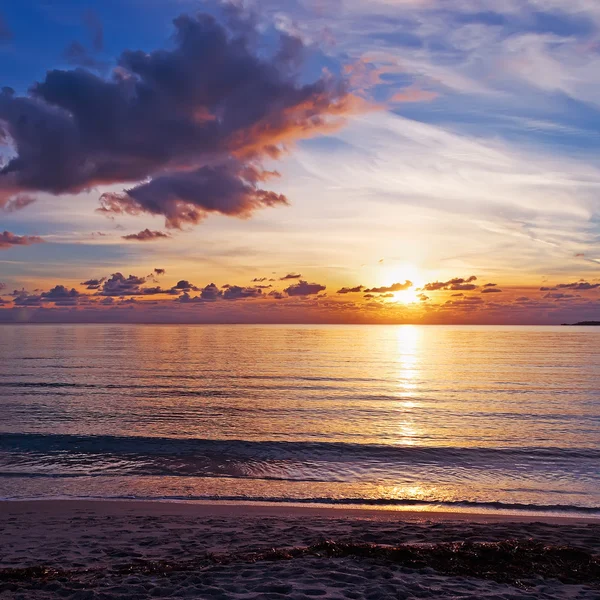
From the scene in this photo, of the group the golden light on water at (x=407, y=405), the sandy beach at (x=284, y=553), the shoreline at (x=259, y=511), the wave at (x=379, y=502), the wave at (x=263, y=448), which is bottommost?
the golden light on water at (x=407, y=405)

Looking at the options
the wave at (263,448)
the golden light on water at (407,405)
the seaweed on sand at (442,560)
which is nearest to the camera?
the seaweed on sand at (442,560)

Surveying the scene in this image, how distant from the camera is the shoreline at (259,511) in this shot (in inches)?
540

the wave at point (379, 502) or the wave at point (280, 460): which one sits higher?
the wave at point (379, 502)

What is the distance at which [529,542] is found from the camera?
11070 millimetres

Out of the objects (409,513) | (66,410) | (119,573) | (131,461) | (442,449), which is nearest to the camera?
(119,573)

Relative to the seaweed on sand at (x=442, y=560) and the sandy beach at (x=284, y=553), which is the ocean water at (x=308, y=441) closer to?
the sandy beach at (x=284, y=553)

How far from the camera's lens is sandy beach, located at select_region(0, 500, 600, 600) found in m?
8.54

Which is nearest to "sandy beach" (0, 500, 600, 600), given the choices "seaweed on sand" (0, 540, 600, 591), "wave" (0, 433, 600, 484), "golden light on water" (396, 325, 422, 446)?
"seaweed on sand" (0, 540, 600, 591)

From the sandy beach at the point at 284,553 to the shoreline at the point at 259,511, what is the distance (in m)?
0.07

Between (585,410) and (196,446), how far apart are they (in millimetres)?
24322

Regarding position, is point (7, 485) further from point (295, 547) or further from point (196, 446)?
point (295, 547)

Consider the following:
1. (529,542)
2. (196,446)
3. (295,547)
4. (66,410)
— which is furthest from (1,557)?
(66,410)

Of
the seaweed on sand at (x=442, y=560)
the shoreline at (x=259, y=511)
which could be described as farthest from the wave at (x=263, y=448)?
the seaweed on sand at (x=442, y=560)

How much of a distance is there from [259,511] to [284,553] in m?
4.18
